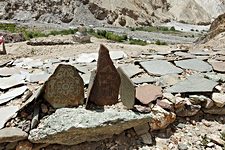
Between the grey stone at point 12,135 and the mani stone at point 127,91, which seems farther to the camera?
the mani stone at point 127,91

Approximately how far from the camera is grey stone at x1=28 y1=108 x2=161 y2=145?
9.93 ft

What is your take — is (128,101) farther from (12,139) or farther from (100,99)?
(12,139)

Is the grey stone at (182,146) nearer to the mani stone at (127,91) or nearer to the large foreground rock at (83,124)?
the large foreground rock at (83,124)

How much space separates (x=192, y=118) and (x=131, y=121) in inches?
36.7

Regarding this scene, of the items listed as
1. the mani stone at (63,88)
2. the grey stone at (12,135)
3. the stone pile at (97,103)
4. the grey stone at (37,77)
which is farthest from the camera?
the grey stone at (37,77)

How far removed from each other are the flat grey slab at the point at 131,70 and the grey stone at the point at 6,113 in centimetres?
161

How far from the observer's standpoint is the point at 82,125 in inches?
120

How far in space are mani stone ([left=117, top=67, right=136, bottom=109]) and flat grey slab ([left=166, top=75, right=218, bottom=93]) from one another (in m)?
0.63

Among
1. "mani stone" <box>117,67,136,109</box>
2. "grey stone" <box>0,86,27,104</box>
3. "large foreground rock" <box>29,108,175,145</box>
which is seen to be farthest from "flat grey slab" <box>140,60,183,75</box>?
"grey stone" <box>0,86,27,104</box>

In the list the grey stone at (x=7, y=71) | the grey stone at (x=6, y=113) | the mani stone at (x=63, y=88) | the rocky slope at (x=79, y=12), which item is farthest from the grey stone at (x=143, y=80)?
the rocky slope at (x=79, y=12)

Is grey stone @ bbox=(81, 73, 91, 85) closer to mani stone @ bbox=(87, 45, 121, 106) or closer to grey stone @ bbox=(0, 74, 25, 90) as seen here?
mani stone @ bbox=(87, 45, 121, 106)

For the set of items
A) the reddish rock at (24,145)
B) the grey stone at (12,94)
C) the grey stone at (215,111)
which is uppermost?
the grey stone at (12,94)

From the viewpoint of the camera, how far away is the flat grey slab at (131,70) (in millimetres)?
4340

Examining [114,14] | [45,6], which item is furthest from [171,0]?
[45,6]
